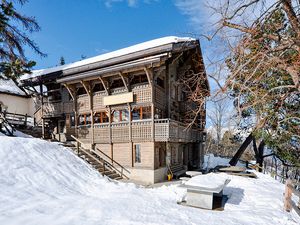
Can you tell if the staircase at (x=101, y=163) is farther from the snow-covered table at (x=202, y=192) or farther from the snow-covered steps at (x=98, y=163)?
the snow-covered table at (x=202, y=192)

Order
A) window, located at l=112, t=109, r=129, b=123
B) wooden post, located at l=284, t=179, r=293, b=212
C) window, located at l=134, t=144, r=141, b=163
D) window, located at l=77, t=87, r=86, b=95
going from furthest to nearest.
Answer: window, located at l=77, t=87, r=86, b=95
window, located at l=112, t=109, r=129, b=123
window, located at l=134, t=144, r=141, b=163
wooden post, located at l=284, t=179, r=293, b=212

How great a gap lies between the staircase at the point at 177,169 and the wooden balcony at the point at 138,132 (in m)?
2.31

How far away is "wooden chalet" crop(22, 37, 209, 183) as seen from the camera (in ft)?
43.9

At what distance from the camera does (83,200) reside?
275 inches

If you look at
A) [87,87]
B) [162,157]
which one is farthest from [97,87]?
[162,157]

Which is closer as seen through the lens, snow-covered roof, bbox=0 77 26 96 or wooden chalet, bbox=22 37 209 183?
wooden chalet, bbox=22 37 209 183

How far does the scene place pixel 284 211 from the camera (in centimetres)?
738

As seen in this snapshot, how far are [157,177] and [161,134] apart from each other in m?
2.99

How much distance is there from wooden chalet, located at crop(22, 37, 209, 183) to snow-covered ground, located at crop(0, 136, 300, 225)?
11.2ft

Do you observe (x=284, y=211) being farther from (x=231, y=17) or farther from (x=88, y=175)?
(x=88, y=175)

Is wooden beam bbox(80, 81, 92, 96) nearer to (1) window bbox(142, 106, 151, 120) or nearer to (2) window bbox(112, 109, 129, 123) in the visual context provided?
(2) window bbox(112, 109, 129, 123)

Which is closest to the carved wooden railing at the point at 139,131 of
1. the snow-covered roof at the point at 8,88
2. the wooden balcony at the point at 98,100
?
the wooden balcony at the point at 98,100

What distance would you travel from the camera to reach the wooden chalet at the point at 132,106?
13.4 metres

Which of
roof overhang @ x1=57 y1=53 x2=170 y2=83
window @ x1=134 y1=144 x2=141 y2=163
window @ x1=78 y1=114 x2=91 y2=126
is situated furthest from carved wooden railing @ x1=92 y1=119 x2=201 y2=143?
roof overhang @ x1=57 y1=53 x2=170 y2=83
